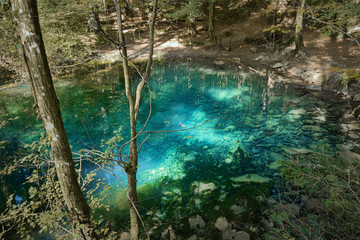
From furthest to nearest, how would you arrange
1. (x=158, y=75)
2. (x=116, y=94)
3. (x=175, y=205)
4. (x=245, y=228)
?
(x=158, y=75) < (x=116, y=94) < (x=175, y=205) < (x=245, y=228)

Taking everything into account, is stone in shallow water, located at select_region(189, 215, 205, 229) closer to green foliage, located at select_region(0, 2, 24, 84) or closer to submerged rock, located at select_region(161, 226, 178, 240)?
submerged rock, located at select_region(161, 226, 178, 240)

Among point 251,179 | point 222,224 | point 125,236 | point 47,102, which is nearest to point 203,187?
point 251,179

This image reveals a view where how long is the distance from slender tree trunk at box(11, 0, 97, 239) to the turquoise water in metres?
1.98

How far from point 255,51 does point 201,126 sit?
10616 millimetres

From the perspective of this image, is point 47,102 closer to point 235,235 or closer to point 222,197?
point 235,235

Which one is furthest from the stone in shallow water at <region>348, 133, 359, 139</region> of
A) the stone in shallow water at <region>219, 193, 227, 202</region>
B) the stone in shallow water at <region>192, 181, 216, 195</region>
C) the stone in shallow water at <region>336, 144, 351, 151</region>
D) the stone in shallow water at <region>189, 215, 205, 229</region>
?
the stone in shallow water at <region>189, 215, 205, 229</region>

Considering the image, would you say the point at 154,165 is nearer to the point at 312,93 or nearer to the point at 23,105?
the point at 23,105

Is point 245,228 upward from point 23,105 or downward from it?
downward

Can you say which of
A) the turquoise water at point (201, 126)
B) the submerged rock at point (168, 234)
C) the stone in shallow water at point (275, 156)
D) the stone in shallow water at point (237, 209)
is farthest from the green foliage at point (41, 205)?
the stone in shallow water at point (275, 156)

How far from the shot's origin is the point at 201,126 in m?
8.48

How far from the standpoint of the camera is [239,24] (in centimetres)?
1967

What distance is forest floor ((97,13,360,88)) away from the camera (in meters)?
11.5

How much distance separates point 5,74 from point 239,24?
63.8ft

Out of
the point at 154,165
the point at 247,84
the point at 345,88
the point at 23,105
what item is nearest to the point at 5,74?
the point at 23,105
